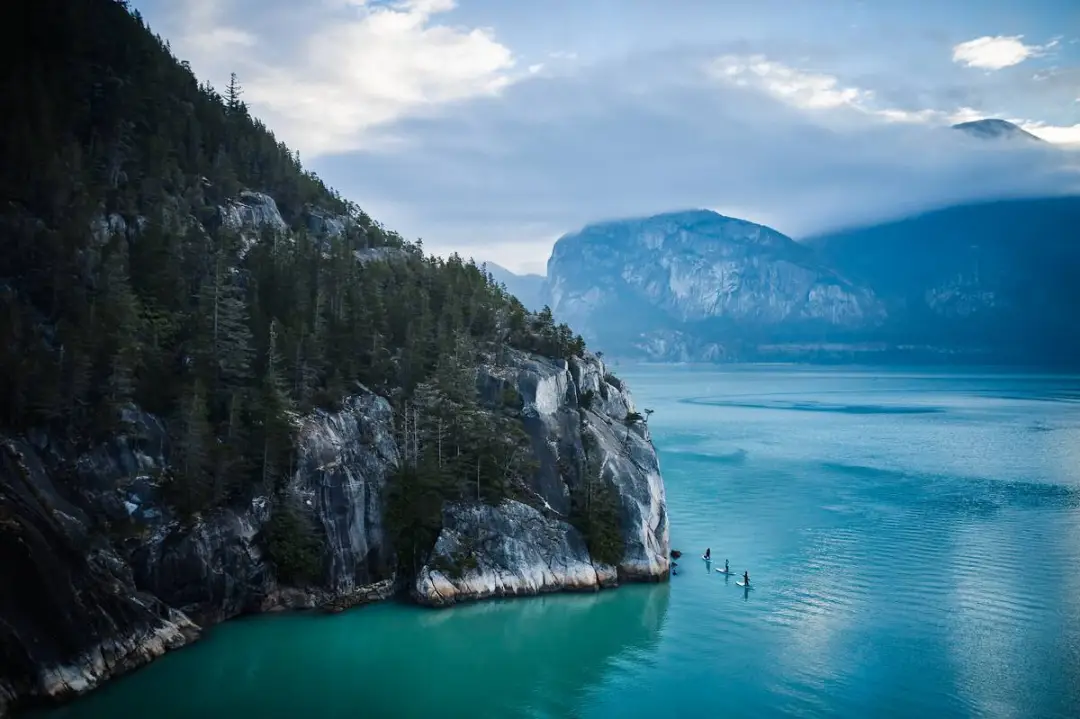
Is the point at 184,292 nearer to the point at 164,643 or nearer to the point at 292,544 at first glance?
the point at 292,544

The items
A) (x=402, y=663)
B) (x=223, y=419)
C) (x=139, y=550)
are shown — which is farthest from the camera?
(x=223, y=419)

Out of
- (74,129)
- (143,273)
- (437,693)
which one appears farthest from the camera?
(74,129)

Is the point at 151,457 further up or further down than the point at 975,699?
further up

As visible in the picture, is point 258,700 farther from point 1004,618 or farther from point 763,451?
point 763,451

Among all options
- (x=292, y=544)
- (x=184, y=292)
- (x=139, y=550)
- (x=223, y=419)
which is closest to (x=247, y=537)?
(x=292, y=544)

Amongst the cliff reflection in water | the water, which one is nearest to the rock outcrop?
the cliff reflection in water

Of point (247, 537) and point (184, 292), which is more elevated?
point (184, 292)

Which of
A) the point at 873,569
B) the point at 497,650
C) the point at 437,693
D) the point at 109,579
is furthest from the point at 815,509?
the point at 109,579
